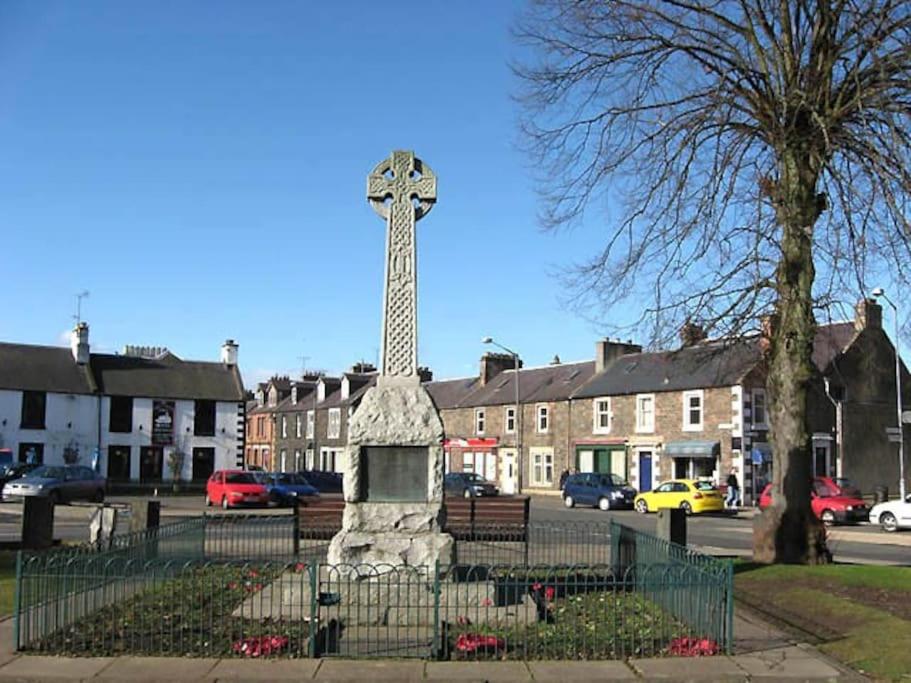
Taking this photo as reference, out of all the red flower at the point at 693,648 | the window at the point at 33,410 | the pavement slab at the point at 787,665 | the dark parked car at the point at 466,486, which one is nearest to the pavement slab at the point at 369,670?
the red flower at the point at 693,648

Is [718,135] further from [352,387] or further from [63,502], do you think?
[352,387]

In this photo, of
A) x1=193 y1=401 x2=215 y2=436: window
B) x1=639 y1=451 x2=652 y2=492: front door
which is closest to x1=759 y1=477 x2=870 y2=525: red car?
x1=639 y1=451 x2=652 y2=492: front door

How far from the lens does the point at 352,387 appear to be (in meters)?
74.8

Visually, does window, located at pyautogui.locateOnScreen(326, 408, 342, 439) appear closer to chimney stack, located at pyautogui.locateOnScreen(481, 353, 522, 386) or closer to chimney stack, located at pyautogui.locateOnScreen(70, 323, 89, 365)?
chimney stack, located at pyautogui.locateOnScreen(481, 353, 522, 386)

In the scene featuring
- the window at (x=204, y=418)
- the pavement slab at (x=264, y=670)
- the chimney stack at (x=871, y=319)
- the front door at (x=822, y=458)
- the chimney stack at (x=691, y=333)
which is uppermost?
the chimney stack at (x=871, y=319)

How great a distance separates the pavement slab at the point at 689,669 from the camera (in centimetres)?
859

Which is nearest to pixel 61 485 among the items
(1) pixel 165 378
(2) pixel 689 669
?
(1) pixel 165 378

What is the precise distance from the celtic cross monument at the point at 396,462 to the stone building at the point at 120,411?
45.6m

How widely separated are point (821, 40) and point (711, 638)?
38.4 ft

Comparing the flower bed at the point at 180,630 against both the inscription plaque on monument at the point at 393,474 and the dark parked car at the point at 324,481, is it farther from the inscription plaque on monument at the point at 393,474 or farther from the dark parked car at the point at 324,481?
the dark parked car at the point at 324,481

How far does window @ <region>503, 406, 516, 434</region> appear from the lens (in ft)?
197

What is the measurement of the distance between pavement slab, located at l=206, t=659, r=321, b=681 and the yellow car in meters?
30.3

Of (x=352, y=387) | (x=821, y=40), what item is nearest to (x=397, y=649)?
(x=821, y=40)

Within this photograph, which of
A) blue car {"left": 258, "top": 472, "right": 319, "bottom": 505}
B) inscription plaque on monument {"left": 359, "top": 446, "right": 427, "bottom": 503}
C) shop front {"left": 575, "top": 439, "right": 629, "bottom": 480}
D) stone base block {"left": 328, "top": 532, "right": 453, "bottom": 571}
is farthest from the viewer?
shop front {"left": 575, "top": 439, "right": 629, "bottom": 480}
